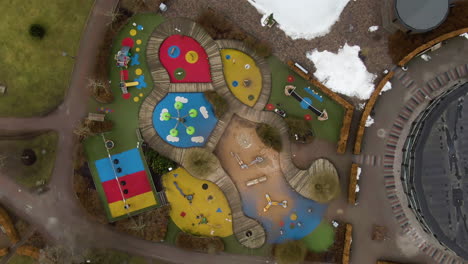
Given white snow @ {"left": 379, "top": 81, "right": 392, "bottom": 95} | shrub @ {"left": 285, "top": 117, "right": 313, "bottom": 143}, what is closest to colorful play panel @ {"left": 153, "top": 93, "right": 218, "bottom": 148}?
shrub @ {"left": 285, "top": 117, "right": 313, "bottom": 143}

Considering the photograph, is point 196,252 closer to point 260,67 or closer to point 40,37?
point 260,67

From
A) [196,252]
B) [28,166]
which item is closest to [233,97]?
[196,252]

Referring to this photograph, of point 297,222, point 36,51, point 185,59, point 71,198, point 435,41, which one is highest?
point 435,41

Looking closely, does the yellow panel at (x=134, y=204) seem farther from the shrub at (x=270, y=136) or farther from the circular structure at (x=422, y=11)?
the circular structure at (x=422, y=11)

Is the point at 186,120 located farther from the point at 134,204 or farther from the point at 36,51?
the point at 36,51

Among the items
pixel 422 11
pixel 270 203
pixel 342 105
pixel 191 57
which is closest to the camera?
pixel 422 11

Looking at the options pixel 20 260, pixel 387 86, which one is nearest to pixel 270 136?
pixel 387 86

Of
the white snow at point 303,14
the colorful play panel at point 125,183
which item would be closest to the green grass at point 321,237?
the colorful play panel at point 125,183
